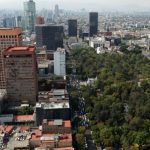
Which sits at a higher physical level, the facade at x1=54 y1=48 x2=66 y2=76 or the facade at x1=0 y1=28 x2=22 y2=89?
the facade at x1=0 y1=28 x2=22 y2=89

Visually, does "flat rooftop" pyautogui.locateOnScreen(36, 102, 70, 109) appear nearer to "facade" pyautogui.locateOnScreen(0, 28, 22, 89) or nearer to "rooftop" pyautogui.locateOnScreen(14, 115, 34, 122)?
"rooftop" pyautogui.locateOnScreen(14, 115, 34, 122)

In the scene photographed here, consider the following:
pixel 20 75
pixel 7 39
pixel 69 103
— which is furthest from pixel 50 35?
pixel 69 103

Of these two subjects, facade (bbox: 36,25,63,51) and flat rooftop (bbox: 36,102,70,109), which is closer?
flat rooftop (bbox: 36,102,70,109)

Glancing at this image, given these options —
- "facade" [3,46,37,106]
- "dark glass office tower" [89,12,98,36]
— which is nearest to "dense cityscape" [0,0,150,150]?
"facade" [3,46,37,106]

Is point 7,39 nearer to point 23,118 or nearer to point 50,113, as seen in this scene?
point 23,118

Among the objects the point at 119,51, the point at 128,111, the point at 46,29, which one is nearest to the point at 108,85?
the point at 128,111

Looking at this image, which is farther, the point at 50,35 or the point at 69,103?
the point at 50,35

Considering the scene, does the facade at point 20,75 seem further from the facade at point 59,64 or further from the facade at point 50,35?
the facade at point 50,35

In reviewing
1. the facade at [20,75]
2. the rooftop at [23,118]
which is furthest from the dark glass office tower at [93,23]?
the rooftop at [23,118]
